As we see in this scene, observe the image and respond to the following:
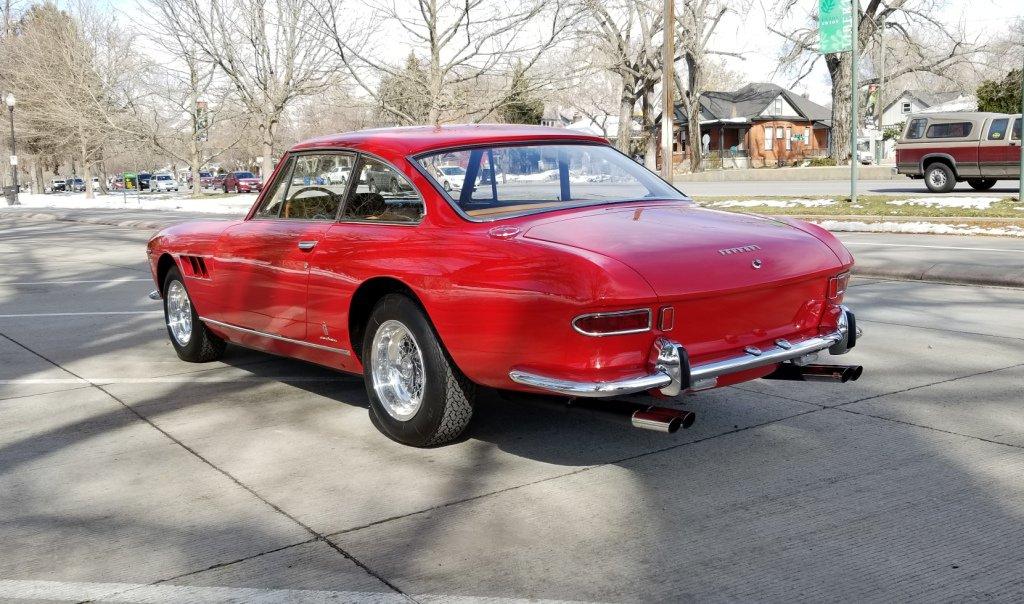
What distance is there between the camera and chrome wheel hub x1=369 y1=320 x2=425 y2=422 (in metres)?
4.96

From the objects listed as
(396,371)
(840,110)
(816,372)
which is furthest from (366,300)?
(840,110)

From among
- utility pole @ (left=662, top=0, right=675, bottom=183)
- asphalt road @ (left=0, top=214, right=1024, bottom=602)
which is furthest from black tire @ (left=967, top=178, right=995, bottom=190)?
asphalt road @ (left=0, top=214, right=1024, bottom=602)

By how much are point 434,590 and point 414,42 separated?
22.7 m

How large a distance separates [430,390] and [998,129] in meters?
21.5

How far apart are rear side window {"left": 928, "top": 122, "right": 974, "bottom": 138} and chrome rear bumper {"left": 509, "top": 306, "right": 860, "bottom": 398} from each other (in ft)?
68.7

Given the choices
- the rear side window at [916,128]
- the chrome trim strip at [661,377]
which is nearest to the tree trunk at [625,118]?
the rear side window at [916,128]

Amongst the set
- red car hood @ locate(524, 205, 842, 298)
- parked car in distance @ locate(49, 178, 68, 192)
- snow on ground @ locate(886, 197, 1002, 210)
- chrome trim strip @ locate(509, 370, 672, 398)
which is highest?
parked car in distance @ locate(49, 178, 68, 192)

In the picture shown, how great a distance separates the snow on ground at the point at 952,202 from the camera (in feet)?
62.3

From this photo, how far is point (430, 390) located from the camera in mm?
4723

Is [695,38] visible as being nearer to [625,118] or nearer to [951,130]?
[625,118]

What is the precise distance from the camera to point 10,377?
6.99 meters

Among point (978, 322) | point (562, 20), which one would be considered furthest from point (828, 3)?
point (978, 322)

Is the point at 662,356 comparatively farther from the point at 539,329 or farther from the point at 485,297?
the point at 485,297

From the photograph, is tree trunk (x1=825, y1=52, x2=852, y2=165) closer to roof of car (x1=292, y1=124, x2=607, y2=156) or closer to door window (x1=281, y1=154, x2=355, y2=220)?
roof of car (x1=292, y1=124, x2=607, y2=156)
